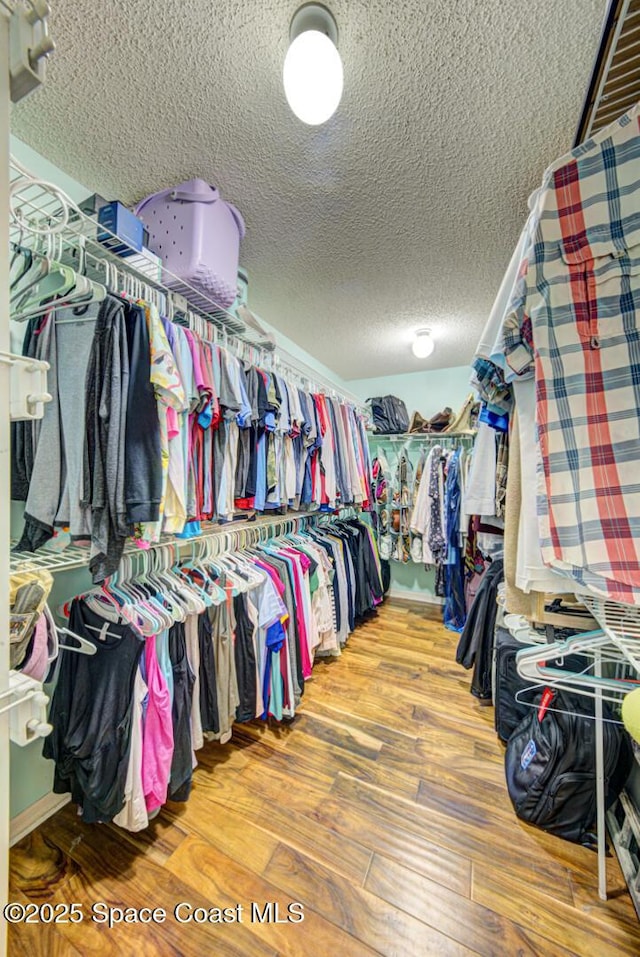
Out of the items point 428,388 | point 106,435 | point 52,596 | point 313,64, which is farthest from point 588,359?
point 428,388

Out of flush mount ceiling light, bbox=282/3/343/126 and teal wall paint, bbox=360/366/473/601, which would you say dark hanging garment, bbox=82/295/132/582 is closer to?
flush mount ceiling light, bbox=282/3/343/126

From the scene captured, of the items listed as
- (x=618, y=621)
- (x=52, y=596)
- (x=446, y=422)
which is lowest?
(x=52, y=596)

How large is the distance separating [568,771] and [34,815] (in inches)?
77.1

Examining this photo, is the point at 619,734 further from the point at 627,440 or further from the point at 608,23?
the point at 608,23

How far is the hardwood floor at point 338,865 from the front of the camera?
3.10 feet

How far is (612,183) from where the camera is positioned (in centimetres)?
66

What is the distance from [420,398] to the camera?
12.3ft

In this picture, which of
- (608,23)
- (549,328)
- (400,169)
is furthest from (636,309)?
(400,169)

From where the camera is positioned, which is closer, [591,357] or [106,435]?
[591,357]

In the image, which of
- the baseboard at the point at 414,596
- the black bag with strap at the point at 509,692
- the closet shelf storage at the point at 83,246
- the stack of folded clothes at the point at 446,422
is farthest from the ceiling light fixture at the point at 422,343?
the baseboard at the point at 414,596

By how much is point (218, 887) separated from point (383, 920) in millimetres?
512

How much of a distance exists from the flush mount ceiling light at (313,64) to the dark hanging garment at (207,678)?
1.68 metres

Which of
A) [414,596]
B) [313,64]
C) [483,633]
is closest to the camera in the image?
[313,64]

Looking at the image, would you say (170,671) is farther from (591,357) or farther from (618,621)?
(591,357)
